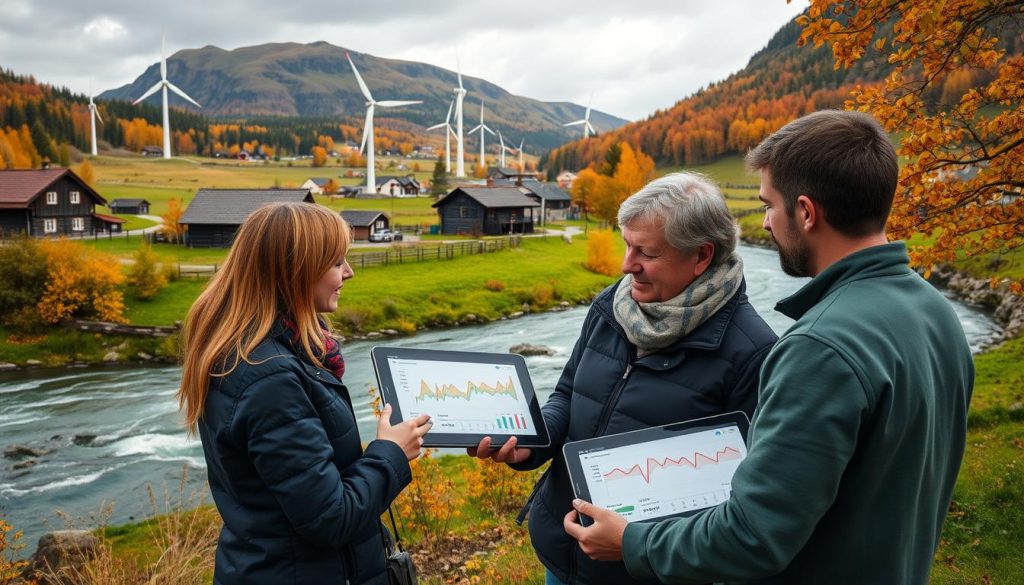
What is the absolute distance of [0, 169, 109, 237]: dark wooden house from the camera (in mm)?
42062

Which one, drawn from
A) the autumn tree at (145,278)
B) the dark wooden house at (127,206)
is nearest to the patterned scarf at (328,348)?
the autumn tree at (145,278)

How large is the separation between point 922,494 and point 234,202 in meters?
48.2

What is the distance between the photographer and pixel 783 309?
7.50 ft

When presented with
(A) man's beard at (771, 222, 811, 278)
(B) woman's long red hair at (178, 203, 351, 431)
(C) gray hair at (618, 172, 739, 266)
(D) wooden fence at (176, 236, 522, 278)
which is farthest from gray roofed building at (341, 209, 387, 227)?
(A) man's beard at (771, 222, 811, 278)

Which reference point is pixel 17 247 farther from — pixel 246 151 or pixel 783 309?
pixel 246 151

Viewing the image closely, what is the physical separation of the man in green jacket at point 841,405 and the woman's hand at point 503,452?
1.18 m

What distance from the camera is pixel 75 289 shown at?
1065 inches

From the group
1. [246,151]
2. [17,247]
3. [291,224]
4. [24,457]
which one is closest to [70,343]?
[17,247]

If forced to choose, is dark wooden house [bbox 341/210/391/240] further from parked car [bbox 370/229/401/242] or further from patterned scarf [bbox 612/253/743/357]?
patterned scarf [bbox 612/253/743/357]

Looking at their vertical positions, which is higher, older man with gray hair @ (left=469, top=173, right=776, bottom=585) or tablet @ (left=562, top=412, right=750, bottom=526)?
older man with gray hair @ (left=469, top=173, right=776, bottom=585)

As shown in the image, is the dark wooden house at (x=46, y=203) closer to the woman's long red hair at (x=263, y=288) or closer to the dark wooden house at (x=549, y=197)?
the dark wooden house at (x=549, y=197)

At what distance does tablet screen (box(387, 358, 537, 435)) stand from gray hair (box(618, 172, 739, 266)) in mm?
1023

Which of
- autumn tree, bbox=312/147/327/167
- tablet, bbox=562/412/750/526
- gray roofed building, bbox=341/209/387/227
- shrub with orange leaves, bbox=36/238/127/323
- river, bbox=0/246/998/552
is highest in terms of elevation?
autumn tree, bbox=312/147/327/167

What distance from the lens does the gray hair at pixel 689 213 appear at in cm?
304
